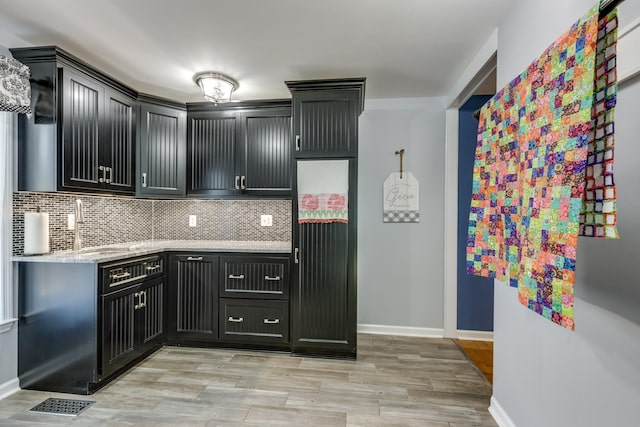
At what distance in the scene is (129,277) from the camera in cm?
248

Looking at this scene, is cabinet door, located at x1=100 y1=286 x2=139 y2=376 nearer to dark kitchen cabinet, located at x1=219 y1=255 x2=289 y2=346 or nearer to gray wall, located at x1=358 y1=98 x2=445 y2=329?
dark kitchen cabinet, located at x1=219 y1=255 x2=289 y2=346

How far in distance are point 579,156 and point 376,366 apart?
225cm

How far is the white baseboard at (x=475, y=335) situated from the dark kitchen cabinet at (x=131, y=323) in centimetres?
305

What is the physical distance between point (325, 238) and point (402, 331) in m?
1.49

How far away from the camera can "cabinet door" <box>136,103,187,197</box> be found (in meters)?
2.97

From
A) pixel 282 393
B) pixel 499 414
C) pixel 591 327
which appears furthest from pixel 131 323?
pixel 591 327

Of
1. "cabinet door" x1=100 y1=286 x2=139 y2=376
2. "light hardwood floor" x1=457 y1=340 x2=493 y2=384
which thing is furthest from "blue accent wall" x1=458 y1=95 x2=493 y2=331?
"cabinet door" x1=100 y1=286 x2=139 y2=376

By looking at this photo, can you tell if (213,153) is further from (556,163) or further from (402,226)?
(556,163)

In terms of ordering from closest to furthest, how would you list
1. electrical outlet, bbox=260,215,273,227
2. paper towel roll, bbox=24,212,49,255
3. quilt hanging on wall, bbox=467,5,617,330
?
quilt hanging on wall, bbox=467,5,617,330, paper towel roll, bbox=24,212,49,255, electrical outlet, bbox=260,215,273,227

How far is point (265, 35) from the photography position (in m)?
2.17

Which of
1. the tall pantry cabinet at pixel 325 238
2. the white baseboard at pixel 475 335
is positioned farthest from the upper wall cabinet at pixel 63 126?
the white baseboard at pixel 475 335

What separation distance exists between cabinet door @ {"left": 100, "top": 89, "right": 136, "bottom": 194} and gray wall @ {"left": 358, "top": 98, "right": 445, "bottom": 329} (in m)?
2.31

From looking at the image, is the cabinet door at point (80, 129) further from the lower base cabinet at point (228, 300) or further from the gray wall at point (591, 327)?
the gray wall at point (591, 327)

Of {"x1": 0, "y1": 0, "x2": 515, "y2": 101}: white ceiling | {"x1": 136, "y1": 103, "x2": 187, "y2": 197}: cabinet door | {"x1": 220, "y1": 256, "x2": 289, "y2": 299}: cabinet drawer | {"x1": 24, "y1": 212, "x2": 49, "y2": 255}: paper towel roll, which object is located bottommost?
{"x1": 220, "y1": 256, "x2": 289, "y2": 299}: cabinet drawer
